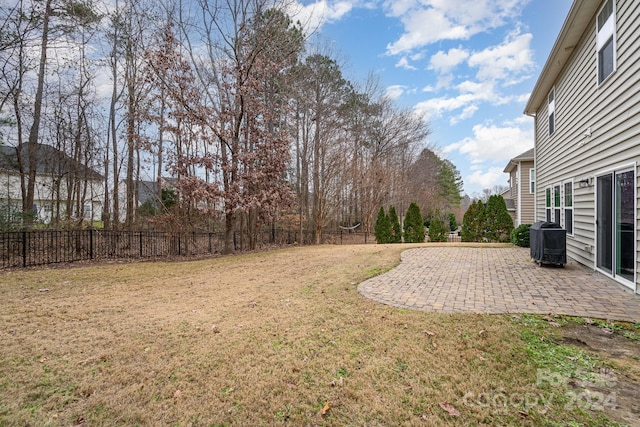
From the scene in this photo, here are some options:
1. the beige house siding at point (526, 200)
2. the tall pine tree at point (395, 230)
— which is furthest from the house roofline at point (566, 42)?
the tall pine tree at point (395, 230)

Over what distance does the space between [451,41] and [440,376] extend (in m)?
12.2

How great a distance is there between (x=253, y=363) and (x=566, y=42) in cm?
877

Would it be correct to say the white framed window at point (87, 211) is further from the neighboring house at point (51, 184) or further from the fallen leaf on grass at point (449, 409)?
the fallen leaf on grass at point (449, 409)

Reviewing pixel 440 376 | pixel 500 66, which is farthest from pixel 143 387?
pixel 500 66

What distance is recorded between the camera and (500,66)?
10.4 metres

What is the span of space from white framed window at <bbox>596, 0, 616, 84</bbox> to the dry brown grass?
4.95 metres

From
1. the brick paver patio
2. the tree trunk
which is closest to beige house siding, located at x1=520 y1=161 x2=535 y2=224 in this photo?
the brick paver patio

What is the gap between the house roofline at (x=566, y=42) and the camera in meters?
5.42

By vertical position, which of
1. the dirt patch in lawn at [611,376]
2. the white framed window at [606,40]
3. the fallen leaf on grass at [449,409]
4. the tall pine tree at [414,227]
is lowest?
the fallen leaf on grass at [449,409]

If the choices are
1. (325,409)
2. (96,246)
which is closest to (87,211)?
(96,246)

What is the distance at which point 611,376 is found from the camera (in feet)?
7.59

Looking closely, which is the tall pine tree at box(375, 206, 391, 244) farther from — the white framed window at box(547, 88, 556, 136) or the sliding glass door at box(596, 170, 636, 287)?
the sliding glass door at box(596, 170, 636, 287)

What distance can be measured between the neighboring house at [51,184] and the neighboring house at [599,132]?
14.3m

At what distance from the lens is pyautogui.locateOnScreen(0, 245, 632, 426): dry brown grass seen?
2.04 m
